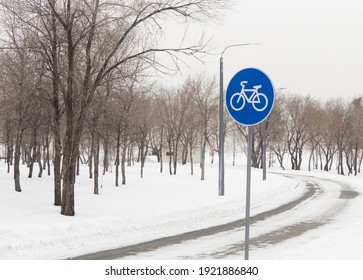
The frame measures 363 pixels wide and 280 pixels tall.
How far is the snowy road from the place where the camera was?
9.54m

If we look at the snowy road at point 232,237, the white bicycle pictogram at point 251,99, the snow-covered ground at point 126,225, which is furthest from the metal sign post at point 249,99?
the snowy road at point 232,237

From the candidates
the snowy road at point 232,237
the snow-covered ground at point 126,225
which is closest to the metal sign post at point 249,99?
the snow-covered ground at point 126,225

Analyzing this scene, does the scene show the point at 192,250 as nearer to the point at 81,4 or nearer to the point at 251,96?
the point at 251,96

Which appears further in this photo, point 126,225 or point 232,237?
point 126,225

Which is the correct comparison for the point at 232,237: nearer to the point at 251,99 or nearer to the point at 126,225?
the point at 126,225

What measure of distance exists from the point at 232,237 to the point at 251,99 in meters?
6.22

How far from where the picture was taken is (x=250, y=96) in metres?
6.43

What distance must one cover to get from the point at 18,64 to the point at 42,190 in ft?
21.4

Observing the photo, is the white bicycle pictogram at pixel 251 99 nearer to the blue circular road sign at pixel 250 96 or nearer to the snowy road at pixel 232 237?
the blue circular road sign at pixel 250 96

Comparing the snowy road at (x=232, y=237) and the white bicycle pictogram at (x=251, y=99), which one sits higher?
the white bicycle pictogram at (x=251, y=99)

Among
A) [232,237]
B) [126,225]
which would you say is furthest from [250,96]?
[126,225]

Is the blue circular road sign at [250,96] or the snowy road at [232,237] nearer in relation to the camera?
the blue circular road sign at [250,96]

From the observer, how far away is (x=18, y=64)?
68.4 feet

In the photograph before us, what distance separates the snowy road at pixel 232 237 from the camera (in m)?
9.54
